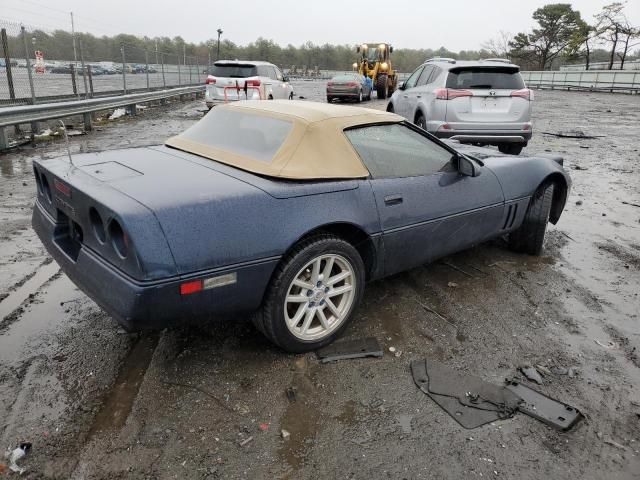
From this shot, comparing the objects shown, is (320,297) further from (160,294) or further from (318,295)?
(160,294)

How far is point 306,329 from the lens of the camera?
2.95 meters

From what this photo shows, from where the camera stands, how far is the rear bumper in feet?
7.51

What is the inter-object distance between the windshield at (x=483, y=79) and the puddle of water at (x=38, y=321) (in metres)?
6.70

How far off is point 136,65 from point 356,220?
1850 cm

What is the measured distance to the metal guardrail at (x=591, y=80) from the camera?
32750 mm

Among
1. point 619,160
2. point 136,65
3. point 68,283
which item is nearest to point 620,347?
point 68,283

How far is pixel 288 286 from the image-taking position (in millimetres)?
2715

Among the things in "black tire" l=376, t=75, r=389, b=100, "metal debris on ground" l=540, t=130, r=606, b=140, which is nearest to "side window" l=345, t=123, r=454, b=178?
"metal debris on ground" l=540, t=130, r=606, b=140

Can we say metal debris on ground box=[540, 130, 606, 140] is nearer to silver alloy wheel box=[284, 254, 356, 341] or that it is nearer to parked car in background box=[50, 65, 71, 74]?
silver alloy wheel box=[284, 254, 356, 341]

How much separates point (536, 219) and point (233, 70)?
12.6 meters

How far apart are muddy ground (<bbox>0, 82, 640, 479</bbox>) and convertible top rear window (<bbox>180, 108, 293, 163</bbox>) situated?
3.57 feet

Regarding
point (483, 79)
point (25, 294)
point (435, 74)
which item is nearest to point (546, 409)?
point (25, 294)

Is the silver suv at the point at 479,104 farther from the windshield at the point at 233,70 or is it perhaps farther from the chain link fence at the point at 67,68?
the chain link fence at the point at 67,68

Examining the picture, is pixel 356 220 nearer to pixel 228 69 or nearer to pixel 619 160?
pixel 619 160
